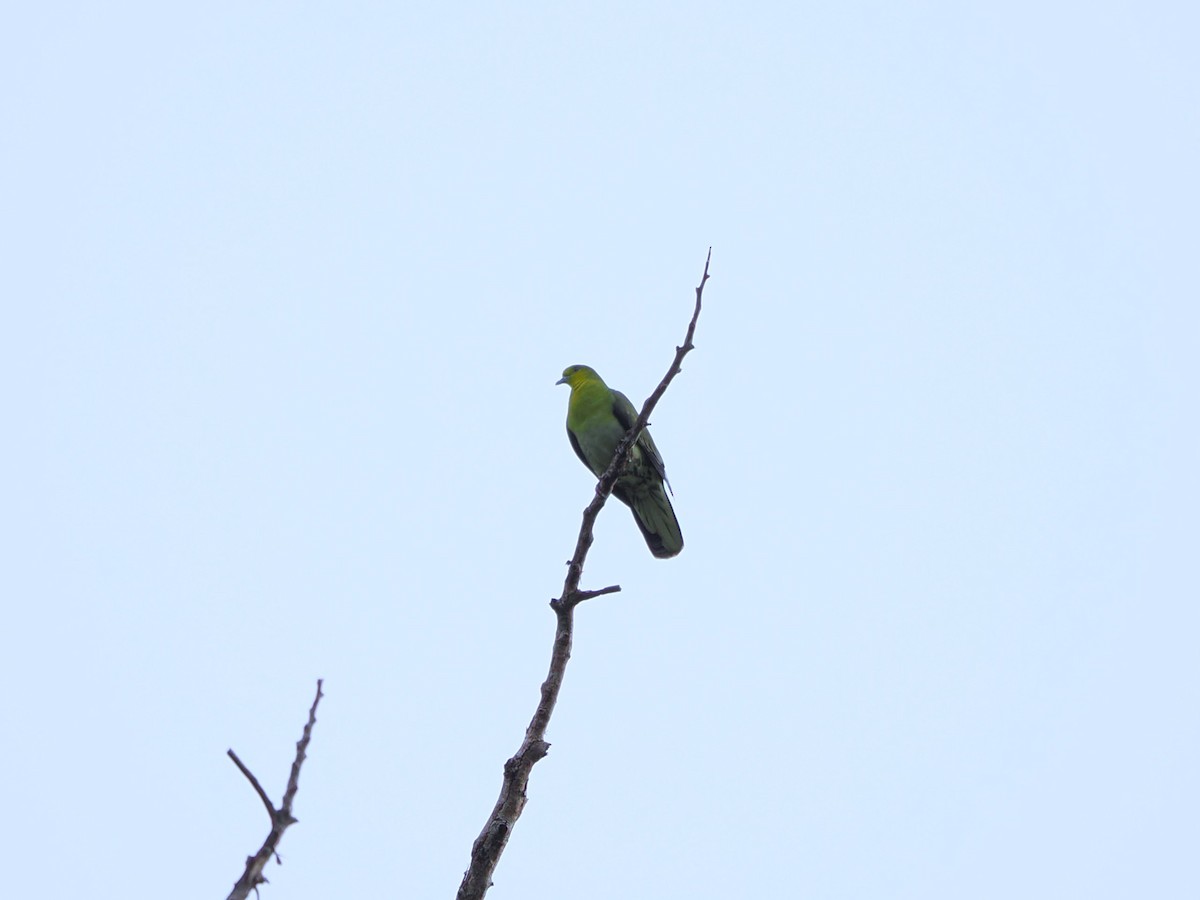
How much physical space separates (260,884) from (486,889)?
131cm

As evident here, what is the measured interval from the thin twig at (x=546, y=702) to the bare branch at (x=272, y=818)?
1.12 metres

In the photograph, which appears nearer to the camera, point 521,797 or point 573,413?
point 521,797

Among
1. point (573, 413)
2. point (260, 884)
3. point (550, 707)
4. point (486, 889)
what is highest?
point (573, 413)

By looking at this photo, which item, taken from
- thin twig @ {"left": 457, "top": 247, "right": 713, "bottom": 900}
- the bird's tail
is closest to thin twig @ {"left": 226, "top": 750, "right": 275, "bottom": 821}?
thin twig @ {"left": 457, "top": 247, "right": 713, "bottom": 900}

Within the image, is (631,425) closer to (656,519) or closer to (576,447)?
(656,519)

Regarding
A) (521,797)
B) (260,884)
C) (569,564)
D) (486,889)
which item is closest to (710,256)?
(569,564)

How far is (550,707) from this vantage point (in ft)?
13.5

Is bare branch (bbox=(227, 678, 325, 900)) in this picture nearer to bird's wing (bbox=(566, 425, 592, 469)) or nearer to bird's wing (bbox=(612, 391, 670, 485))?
bird's wing (bbox=(612, 391, 670, 485))

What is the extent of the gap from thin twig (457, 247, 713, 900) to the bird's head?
15.3ft

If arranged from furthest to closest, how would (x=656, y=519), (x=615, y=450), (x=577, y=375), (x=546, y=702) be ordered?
(x=577, y=375), (x=656, y=519), (x=615, y=450), (x=546, y=702)

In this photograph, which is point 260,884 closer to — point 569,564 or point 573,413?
point 569,564

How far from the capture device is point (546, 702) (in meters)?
4.14

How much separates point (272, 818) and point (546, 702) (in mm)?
1525

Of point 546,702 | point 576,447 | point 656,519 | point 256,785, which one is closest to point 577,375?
point 576,447
